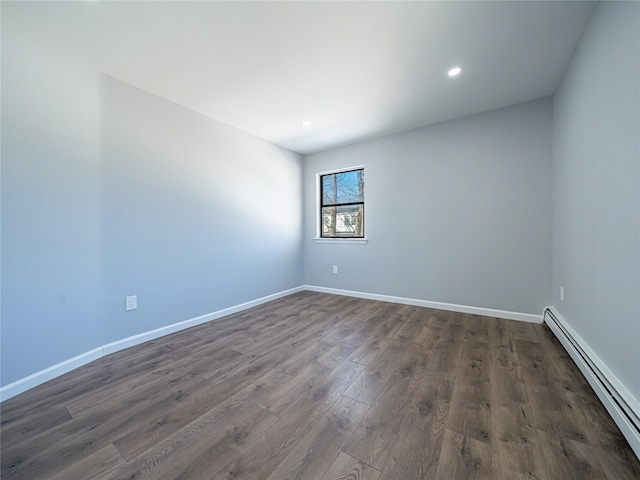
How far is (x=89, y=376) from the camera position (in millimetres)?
1698

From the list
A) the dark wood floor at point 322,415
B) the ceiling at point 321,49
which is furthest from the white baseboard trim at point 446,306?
the ceiling at point 321,49

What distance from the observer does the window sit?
376 cm

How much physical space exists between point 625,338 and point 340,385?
1538mm

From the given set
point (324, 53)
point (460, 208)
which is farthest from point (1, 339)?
point (460, 208)

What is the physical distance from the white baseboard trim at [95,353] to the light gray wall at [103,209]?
49 millimetres

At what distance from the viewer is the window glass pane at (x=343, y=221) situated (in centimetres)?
376

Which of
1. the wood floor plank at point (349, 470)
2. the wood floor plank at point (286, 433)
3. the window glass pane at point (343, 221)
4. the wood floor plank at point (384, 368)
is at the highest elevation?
the window glass pane at point (343, 221)

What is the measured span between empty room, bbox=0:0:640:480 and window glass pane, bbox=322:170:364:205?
68cm

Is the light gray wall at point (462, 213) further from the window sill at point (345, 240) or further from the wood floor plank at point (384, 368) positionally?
the wood floor plank at point (384, 368)

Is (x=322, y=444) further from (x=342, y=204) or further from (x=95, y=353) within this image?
(x=342, y=204)

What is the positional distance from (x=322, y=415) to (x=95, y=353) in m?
1.95

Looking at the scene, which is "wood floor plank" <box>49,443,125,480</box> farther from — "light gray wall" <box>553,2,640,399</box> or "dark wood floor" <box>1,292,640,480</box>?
"light gray wall" <box>553,2,640,399</box>

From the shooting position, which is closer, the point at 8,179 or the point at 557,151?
the point at 8,179

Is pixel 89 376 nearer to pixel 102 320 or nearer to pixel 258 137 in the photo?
pixel 102 320
